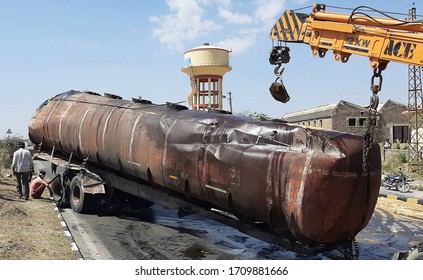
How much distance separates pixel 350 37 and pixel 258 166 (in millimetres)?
3562

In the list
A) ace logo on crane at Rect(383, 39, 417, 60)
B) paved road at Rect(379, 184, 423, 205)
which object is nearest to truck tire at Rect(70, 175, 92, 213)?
ace logo on crane at Rect(383, 39, 417, 60)

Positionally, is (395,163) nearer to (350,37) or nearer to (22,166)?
(350,37)

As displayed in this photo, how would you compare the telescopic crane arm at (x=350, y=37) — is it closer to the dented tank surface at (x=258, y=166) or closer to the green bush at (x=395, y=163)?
the dented tank surface at (x=258, y=166)

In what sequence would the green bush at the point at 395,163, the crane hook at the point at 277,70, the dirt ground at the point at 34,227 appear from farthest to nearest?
the green bush at the point at 395,163 → the crane hook at the point at 277,70 → the dirt ground at the point at 34,227

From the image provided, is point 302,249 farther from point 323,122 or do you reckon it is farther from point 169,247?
point 323,122

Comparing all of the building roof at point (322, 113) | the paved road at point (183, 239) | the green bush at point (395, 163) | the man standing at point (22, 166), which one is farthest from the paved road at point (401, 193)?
the building roof at point (322, 113)

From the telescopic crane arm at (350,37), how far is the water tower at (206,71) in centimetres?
3971

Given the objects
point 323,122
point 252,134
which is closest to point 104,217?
point 252,134

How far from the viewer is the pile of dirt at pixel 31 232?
21.9ft

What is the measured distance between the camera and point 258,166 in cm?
596

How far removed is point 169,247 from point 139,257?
851 mm

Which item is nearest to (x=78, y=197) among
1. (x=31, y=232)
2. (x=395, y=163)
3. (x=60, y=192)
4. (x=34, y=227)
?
(x=60, y=192)

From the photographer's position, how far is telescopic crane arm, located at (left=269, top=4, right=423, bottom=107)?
6.68 metres

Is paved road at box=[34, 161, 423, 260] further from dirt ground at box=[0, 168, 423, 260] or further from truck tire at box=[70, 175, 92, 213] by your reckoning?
dirt ground at box=[0, 168, 423, 260]
